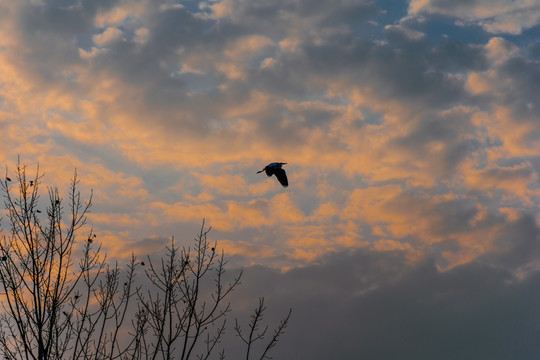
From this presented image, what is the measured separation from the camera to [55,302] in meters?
9.77

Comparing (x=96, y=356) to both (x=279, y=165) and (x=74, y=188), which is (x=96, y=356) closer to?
(x=74, y=188)

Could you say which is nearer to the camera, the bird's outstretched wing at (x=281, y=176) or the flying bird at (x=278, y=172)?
the flying bird at (x=278, y=172)

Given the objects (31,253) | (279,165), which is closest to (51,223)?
(31,253)

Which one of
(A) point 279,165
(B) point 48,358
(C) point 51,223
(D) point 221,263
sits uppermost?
(A) point 279,165

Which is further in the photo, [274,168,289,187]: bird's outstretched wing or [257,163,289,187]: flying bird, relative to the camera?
[274,168,289,187]: bird's outstretched wing

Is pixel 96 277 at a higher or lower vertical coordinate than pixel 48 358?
higher

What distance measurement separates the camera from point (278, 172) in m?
17.0

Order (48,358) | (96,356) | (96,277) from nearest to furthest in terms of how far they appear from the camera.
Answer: (48,358) → (96,356) → (96,277)

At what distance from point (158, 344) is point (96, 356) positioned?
138cm

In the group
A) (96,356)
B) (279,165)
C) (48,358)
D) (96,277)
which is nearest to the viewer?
(48,358)

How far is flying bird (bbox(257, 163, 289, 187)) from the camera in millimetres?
A: 16688

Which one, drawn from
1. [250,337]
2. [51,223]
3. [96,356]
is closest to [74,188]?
[51,223]

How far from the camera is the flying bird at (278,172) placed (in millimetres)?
16688

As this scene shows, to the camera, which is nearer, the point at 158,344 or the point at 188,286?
the point at 158,344
